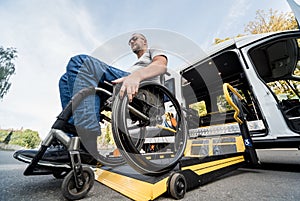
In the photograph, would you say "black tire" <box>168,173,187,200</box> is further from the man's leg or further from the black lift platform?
the man's leg

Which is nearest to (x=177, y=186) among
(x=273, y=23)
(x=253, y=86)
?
(x=253, y=86)

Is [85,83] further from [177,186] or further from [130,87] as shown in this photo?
[177,186]

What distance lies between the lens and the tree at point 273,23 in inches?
284

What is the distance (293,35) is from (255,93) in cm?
81

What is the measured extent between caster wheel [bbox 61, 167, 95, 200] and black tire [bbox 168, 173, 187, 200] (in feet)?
1.31

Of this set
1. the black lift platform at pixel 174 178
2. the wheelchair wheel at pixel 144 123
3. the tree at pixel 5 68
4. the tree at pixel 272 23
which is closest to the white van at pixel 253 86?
the black lift platform at pixel 174 178

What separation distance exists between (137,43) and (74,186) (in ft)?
3.54

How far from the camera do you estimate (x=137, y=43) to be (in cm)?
128

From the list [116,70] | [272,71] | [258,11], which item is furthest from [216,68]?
[258,11]

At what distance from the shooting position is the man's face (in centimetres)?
128

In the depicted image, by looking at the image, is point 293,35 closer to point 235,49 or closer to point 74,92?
point 235,49

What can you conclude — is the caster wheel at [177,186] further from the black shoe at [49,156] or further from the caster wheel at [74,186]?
the black shoe at [49,156]

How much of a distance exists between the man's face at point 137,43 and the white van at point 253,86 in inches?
55.3

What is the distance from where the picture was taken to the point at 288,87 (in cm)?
313
